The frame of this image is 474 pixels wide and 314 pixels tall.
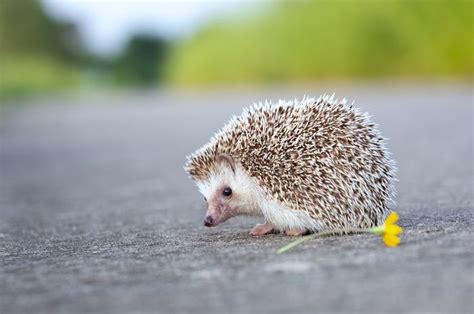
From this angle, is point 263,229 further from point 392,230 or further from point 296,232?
point 392,230

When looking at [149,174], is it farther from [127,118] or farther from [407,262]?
[127,118]

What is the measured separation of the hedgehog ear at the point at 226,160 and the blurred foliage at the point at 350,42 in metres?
23.4

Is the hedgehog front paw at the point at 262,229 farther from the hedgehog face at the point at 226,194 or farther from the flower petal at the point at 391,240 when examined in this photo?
the flower petal at the point at 391,240

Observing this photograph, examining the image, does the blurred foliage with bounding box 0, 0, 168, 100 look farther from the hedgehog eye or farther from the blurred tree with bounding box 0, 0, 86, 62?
the hedgehog eye

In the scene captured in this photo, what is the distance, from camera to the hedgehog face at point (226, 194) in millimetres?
4711

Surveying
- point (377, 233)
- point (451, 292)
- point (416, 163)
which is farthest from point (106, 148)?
point (451, 292)

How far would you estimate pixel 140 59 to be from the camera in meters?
86.1

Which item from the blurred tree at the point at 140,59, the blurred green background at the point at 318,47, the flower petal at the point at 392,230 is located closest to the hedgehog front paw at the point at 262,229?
the flower petal at the point at 392,230

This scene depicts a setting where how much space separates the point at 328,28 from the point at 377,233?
28.4 metres

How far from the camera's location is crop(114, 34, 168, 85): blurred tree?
83.5 metres

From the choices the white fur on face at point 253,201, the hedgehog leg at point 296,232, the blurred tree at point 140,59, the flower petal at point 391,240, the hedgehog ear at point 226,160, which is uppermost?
the blurred tree at point 140,59

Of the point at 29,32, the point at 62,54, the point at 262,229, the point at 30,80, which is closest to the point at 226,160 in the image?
the point at 262,229

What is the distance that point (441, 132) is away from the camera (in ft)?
39.9

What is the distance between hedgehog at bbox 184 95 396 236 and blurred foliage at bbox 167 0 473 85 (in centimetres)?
2326
